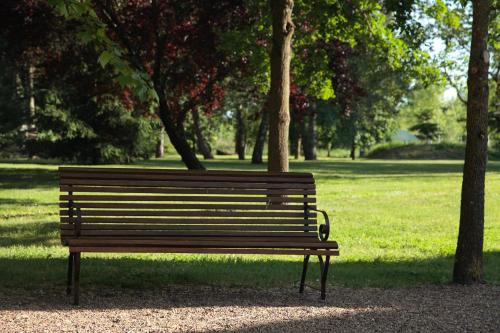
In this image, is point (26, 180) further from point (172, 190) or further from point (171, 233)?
point (171, 233)

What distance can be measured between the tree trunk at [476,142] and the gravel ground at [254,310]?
45 cm

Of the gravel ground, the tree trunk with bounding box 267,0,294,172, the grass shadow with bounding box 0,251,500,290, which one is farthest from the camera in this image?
the tree trunk with bounding box 267,0,294,172

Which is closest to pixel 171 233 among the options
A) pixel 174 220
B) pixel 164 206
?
pixel 174 220

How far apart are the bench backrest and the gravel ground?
54cm

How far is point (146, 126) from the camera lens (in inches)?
1458

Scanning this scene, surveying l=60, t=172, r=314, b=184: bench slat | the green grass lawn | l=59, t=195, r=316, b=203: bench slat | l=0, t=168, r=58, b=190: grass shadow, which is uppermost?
l=60, t=172, r=314, b=184: bench slat

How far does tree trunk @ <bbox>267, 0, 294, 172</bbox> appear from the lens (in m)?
12.6

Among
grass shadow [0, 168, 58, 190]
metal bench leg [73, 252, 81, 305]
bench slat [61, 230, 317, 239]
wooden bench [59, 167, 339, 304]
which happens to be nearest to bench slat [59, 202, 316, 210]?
wooden bench [59, 167, 339, 304]

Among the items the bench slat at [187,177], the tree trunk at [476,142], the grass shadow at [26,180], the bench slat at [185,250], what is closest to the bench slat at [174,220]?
the bench slat at [187,177]

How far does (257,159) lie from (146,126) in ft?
20.2

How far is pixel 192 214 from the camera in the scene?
680 centimetres

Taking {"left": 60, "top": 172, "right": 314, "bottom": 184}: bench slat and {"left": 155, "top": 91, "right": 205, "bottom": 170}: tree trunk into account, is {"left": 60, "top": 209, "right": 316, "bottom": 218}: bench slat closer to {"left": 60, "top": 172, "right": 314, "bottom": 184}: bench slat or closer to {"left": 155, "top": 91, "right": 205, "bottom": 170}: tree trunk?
{"left": 60, "top": 172, "right": 314, "bottom": 184}: bench slat

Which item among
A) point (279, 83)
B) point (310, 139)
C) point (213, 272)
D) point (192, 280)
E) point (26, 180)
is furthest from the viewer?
point (310, 139)

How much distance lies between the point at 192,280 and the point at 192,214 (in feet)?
2.69
